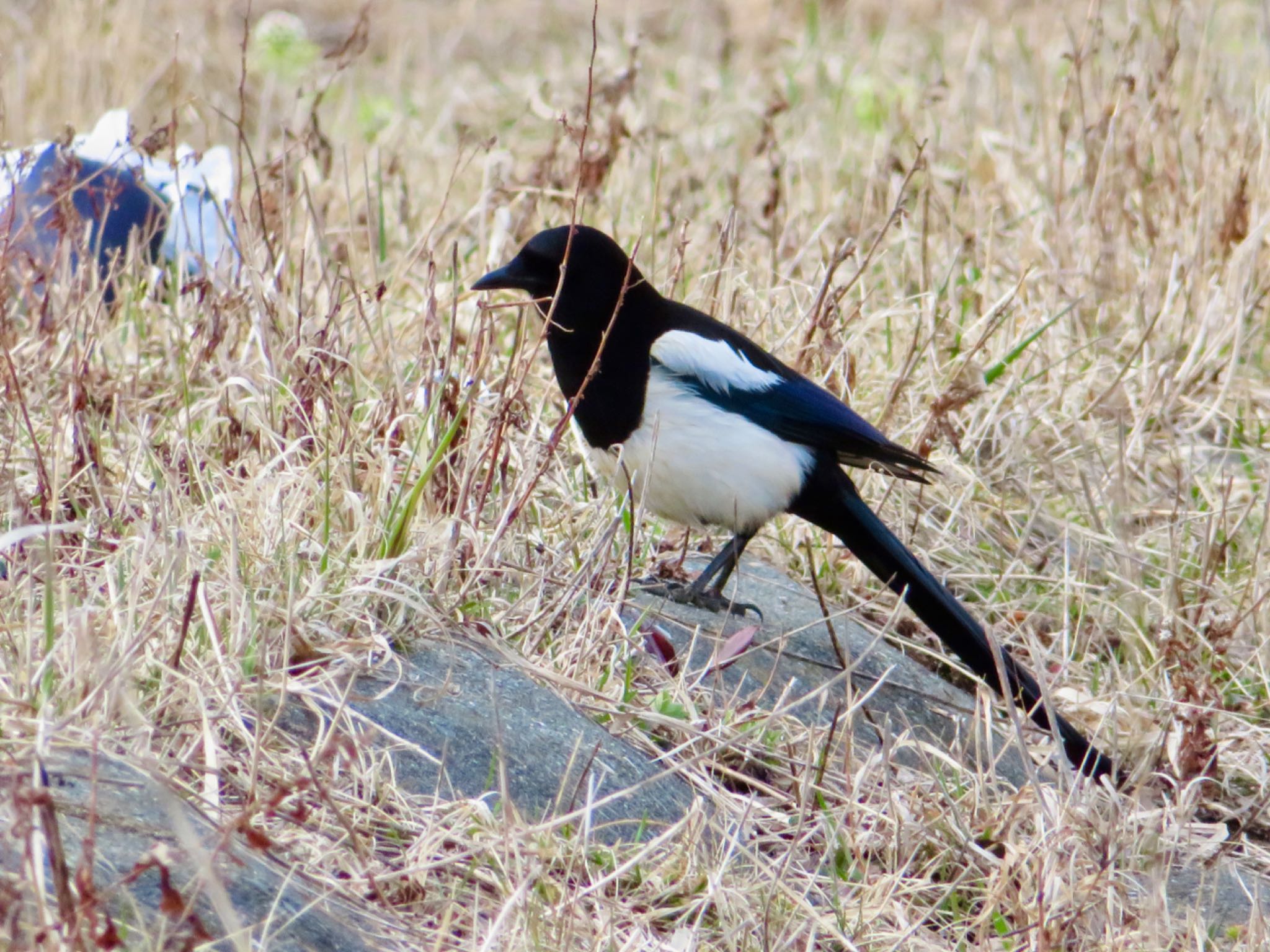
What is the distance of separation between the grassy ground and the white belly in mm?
130

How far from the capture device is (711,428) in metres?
3.12

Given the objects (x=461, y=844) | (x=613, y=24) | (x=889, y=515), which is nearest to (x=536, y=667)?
(x=461, y=844)

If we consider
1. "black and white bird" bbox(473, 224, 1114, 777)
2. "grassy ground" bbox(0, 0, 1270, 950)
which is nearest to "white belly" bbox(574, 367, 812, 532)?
"black and white bird" bbox(473, 224, 1114, 777)

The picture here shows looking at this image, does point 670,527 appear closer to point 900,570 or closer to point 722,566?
point 722,566

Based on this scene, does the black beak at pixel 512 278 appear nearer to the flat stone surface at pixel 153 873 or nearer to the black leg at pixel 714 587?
the black leg at pixel 714 587

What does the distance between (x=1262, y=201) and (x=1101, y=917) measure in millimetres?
2915

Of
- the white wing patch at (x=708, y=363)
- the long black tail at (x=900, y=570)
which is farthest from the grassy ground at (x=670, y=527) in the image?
the white wing patch at (x=708, y=363)

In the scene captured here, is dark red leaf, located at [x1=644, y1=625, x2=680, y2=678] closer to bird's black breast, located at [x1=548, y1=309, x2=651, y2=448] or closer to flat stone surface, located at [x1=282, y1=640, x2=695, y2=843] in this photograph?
flat stone surface, located at [x1=282, y1=640, x2=695, y2=843]

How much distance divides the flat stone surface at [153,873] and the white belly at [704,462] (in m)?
1.31

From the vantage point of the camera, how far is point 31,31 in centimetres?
639

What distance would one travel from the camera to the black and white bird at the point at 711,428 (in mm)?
3041

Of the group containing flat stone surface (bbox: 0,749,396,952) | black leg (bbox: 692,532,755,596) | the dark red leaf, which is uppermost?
flat stone surface (bbox: 0,749,396,952)

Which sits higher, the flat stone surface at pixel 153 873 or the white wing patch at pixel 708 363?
the white wing patch at pixel 708 363

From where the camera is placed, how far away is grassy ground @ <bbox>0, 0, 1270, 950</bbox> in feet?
6.75
